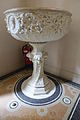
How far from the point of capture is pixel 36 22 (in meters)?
0.74

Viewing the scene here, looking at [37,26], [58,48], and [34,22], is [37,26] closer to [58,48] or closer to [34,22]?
[34,22]

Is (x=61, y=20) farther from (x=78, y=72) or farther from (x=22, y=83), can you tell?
(x=22, y=83)

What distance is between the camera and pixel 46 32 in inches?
31.0

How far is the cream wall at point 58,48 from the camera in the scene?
1.23m

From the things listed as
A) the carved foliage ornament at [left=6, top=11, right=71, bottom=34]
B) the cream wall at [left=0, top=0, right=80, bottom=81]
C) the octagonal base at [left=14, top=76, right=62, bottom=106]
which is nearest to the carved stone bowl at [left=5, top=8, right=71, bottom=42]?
the carved foliage ornament at [left=6, top=11, right=71, bottom=34]

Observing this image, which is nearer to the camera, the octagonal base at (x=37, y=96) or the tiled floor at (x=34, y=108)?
the tiled floor at (x=34, y=108)

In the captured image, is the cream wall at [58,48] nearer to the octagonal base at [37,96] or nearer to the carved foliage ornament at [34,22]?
the octagonal base at [37,96]

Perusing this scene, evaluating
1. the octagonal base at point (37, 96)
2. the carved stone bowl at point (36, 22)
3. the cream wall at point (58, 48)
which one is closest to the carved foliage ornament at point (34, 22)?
the carved stone bowl at point (36, 22)

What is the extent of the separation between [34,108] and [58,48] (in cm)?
84

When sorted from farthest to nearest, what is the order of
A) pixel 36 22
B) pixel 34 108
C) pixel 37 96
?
1. pixel 37 96
2. pixel 34 108
3. pixel 36 22

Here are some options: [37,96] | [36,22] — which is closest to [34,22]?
[36,22]

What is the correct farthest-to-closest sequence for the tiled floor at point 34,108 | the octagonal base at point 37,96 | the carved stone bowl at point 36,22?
the octagonal base at point 37,96 < the tiled floor at point 34,108 < the carved stone bowl at point 36,22

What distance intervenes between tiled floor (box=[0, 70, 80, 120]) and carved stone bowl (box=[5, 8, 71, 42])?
2.14 ft

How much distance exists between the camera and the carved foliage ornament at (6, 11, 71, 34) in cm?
72
